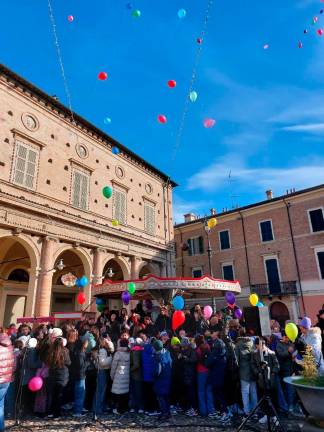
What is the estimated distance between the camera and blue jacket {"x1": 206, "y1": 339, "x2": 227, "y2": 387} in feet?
21.9

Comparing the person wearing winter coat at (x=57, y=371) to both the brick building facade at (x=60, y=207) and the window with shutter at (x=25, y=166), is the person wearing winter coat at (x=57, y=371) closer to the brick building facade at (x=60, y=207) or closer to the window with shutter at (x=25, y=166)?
the brick building facade at (x=60, y=207)

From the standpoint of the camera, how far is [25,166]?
15617 mm

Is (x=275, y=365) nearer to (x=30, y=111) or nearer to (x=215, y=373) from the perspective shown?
(x=215, y=373)

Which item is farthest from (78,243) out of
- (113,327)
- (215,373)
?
(215,373)

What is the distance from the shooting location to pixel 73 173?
1825 cm

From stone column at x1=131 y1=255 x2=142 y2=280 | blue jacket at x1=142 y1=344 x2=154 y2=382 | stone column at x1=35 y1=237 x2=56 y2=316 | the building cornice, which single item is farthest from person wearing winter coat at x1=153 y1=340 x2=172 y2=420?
the building cornice

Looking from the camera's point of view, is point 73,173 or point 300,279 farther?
point 300,279

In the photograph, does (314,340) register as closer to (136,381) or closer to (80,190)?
(136,381)

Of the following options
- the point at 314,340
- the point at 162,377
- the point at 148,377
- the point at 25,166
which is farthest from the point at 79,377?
the point at 25,166

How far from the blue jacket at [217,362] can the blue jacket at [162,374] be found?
90 centimetres

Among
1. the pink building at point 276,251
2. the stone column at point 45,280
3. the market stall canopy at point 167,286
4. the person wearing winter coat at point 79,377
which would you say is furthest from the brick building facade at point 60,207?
the person wearing winter coat at point 79,377

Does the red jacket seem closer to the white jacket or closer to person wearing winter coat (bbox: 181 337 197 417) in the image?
the white jacket

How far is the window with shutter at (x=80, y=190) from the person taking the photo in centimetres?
1800

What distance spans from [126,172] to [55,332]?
53.8ft
